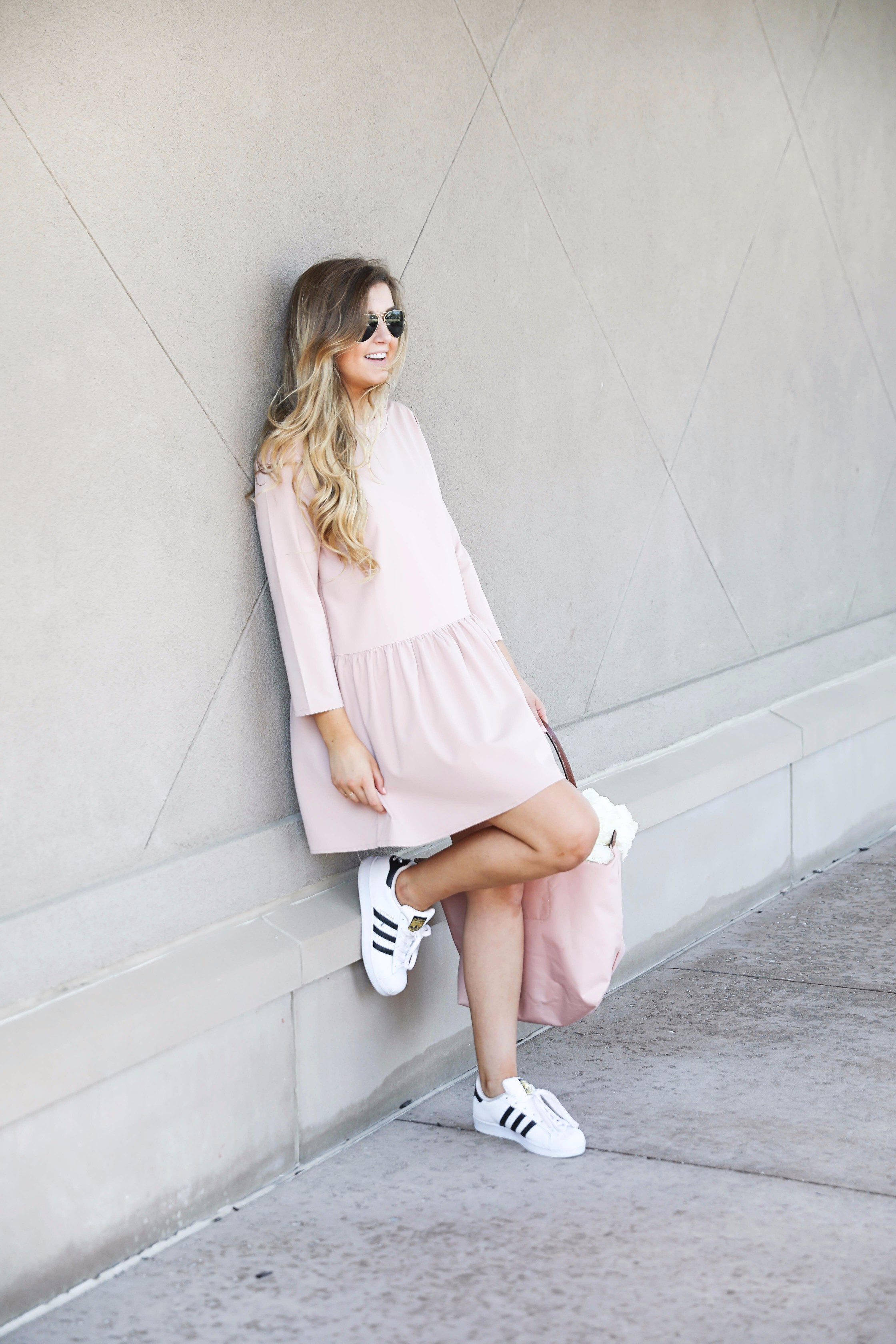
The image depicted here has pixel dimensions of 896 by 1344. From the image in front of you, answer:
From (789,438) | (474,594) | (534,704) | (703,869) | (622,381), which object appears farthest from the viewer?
(789,438)

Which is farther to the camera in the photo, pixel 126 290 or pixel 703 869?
pixel 703 869

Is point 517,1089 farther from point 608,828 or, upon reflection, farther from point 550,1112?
point 608,828

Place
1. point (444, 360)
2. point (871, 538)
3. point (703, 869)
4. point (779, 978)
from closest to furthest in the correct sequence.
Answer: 1. point (444, 360)
2. point (779, 978)
3. point (703, 869)
4. point (871, 538)

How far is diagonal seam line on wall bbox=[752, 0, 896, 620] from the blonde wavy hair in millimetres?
2428

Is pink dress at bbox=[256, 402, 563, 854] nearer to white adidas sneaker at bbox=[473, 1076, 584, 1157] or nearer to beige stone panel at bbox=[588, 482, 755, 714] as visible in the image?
white adidas sneaker at bbox=[473, 1076, 584, 1157]

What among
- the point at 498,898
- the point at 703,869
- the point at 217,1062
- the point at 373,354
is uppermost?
the point at 373,354

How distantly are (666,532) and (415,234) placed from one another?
4.51ft

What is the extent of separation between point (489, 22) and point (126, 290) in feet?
4.54

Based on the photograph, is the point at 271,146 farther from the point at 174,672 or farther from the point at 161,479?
the point at 174,672

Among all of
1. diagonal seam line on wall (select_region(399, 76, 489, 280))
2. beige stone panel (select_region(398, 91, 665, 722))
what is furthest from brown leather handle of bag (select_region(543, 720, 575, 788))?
diagonal seam line on wall (select_region(399, 76, 489, 280))

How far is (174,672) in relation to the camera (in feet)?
8.68

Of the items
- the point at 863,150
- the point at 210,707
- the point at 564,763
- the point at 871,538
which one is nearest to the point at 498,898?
the point at 564,763

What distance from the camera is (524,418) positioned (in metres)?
3.56

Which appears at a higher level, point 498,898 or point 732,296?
point 732,296
